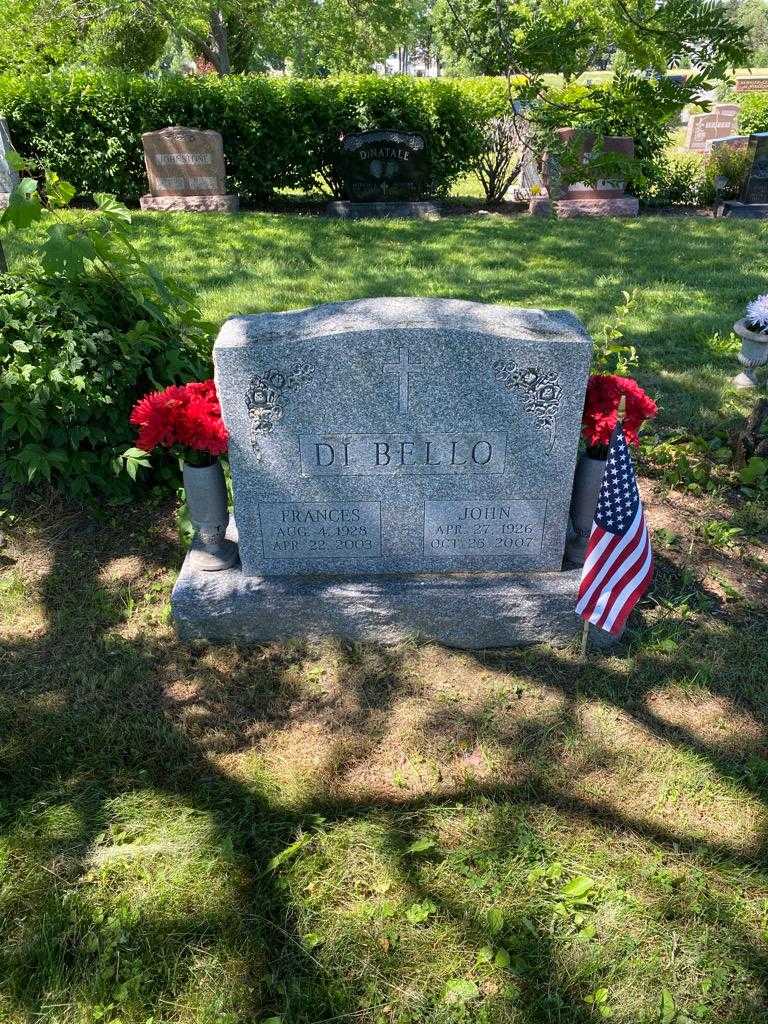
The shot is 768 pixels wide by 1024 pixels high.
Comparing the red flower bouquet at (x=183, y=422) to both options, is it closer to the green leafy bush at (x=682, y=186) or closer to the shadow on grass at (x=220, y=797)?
the shadow on grass at (x=220, y=797)

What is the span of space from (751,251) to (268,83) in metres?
8.03

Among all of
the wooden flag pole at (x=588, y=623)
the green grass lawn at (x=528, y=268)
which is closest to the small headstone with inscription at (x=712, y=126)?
the green grass lawn at (x=528, y=268)

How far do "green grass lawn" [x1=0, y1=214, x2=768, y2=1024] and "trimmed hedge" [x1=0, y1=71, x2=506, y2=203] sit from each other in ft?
31.0

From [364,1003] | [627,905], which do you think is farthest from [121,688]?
[627,905]

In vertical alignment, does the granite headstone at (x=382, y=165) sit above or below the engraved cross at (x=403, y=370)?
above

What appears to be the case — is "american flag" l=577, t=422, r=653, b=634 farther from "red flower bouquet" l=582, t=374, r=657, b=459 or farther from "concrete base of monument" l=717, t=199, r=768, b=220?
"concrete base of monument" l=717, t=199, r=768, b=220

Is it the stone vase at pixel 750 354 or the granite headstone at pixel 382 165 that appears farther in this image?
the granite headstone at pixel 382 165

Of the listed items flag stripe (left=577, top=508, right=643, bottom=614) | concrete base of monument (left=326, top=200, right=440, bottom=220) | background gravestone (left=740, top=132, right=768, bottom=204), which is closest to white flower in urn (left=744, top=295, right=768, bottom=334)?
flag stripe (left=577, top=508, right=643, bottom=614)

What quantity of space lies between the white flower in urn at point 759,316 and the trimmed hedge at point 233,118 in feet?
24.7

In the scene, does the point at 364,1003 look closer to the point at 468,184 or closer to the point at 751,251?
the point at 751,251

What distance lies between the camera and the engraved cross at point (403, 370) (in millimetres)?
3299

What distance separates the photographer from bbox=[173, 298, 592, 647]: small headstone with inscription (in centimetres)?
330

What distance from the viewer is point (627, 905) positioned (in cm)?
262

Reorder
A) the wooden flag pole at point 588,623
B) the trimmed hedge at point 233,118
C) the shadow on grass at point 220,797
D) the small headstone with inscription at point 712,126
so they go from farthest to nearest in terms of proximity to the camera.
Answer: the small headstone with inscription at point 712,126 < the trimmed hedge at point 233,118 < the wooden flag pole at point 588,623 < the shadow on grass at point 220,797
